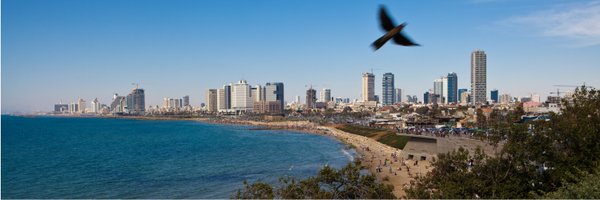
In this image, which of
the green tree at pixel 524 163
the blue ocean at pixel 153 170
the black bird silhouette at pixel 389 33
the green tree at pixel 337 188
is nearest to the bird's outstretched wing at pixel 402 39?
the black bird silhouette at pixel 389 33

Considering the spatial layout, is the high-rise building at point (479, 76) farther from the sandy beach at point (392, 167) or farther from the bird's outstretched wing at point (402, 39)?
the bird's outstretched wing at point (402, 39)

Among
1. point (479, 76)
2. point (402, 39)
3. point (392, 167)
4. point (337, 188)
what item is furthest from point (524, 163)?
point (479, 76)

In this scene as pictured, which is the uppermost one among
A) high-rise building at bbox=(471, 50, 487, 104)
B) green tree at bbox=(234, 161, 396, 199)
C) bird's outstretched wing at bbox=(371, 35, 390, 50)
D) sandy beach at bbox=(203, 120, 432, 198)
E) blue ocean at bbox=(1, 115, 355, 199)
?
high-rise building at bbox=(471, 50, 487, 104)

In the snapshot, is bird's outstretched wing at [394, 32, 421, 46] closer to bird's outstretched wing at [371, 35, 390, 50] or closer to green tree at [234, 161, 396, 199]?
bird's outstretched wing at [371, 35, 390, 50]

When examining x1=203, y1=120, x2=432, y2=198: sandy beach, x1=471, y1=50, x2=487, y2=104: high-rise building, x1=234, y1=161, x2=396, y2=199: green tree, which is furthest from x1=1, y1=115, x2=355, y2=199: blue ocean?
x1=471, y1=50, x2=487, y2=104: high-rise building

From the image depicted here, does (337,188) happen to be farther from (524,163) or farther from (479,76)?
(479,76)
